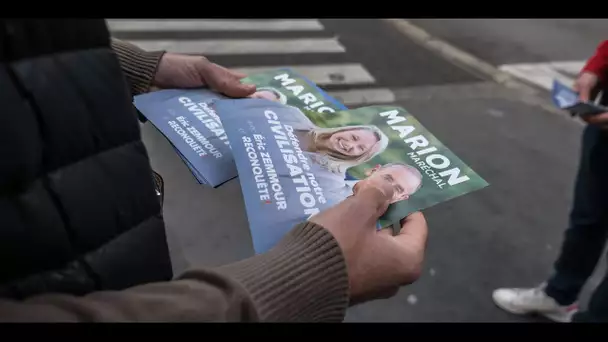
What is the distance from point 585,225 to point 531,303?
0.86ft

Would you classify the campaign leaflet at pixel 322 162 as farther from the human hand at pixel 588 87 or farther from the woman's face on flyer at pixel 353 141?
the human hand at pixel 588 87

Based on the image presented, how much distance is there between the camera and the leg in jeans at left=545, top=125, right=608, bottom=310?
112cm

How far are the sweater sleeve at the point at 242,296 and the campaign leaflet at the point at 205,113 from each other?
19 centimetres

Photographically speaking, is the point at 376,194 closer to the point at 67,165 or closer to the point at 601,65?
the point at 67,165

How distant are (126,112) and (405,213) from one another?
0.98 ft

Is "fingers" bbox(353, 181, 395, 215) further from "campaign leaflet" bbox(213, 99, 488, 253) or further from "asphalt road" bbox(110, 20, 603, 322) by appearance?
"asphalt road" bbox(110, 20, 603, 322)

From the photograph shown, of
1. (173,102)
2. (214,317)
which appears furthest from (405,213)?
(173,102)

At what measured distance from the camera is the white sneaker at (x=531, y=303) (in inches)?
50.7

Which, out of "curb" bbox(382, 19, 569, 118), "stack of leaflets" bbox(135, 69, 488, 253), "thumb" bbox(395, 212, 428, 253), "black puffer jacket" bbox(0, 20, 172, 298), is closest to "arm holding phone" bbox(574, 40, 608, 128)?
"stack of leaflets" bbox(135, 69, 488, 253)

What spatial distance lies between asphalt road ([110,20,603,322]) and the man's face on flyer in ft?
0.34

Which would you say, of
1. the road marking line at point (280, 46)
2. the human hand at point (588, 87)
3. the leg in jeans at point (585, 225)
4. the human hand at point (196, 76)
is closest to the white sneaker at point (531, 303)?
the leg in jeans at point (585, 225)

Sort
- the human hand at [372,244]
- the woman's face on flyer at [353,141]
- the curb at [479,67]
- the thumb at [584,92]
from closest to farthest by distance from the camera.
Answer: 1. the human hand at [372,244]
2. the woman's face on flyer at [353,141]
3. the thumb at [584,92]
4. the curb at [479,67]

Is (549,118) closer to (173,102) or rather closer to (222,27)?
(222,27)

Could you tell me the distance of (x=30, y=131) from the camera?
1.21ft
